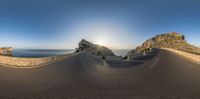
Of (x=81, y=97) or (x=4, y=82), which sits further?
(x=4, y=82)

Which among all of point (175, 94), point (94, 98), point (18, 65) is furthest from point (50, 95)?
point (18, 65)

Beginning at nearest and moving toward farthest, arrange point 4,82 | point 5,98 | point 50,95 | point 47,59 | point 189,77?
point 5,98 → point 50,95 → point 4,82 → point 189,77 → point 47,59

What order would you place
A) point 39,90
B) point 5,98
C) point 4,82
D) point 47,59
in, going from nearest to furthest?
point 5,98 → point 39,90 → point 4,82 → point 47,59

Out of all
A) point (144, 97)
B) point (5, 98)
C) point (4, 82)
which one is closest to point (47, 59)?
point (4, 82)

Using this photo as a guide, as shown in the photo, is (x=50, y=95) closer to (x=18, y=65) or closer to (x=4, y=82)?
(x=4, y=82)

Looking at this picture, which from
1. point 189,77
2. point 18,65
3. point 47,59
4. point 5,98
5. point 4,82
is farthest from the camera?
point 47,59

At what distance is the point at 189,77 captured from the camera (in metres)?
21.3

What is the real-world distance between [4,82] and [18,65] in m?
10.3

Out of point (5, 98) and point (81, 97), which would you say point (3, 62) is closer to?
point (5, 98)

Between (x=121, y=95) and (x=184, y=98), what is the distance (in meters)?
3.76

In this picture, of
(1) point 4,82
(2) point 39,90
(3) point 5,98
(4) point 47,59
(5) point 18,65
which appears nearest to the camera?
(3) point 5,98

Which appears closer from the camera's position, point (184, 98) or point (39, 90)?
point (184, 98)

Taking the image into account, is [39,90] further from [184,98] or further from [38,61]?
[38,61]

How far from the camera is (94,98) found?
12617 millimetres
